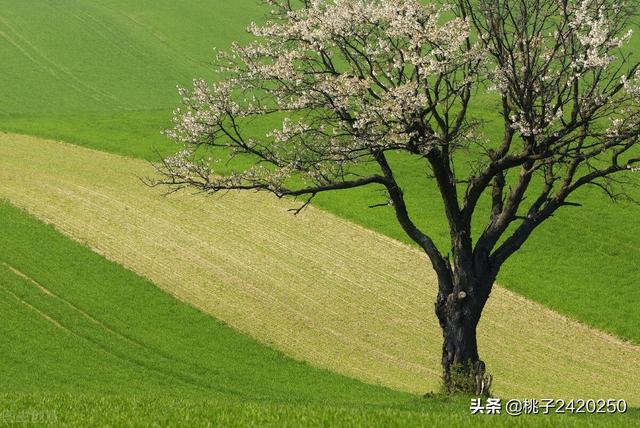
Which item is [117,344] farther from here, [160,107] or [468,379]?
[160,107]

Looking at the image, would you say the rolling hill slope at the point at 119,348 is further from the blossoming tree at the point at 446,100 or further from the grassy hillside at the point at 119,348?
the blossoming tree at the point at 446,100

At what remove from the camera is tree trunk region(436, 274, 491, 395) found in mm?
28516

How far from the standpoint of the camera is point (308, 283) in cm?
4462

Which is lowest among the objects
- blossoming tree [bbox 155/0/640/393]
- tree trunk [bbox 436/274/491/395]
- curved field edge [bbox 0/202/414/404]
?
curved field edge [bbox 0/202/414/404]

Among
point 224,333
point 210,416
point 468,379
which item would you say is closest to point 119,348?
point 224,333

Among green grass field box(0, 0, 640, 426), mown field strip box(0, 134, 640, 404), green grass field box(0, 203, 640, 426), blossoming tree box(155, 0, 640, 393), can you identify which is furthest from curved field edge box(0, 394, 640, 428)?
mown field strip box(0, 134, 640, 404)

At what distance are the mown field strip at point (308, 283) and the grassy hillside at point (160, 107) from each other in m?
2.50

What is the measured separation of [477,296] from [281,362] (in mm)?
10356

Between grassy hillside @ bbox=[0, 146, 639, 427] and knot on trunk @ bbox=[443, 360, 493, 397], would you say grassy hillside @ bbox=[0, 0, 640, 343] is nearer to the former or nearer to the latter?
grassy hillside @ bbox=[0, 146, 639, 427]

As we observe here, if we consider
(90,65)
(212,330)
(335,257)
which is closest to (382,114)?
(212,330)

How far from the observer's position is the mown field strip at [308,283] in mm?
38125

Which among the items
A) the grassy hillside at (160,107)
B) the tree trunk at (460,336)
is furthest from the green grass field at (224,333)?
the tree trunk at (460,336)

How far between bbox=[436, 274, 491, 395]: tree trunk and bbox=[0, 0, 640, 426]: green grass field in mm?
1687

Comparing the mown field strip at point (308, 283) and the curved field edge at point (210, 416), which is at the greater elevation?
the mown field strip at point (308, 283)
